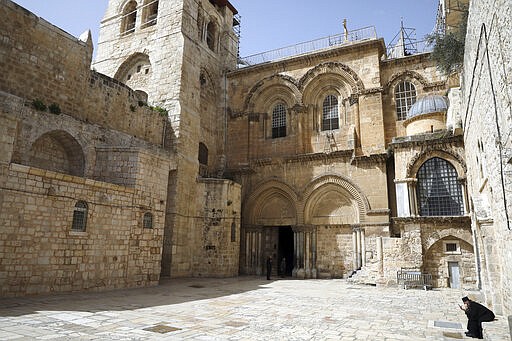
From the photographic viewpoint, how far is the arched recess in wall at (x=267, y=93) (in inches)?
790

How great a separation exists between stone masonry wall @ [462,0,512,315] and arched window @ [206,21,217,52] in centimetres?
1595

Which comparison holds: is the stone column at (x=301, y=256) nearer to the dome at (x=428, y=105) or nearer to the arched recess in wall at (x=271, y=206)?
the arched recess in wall at (x=271, y=206)

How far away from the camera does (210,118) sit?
68.6 feet

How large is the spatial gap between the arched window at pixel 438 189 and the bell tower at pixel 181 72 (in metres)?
10.00

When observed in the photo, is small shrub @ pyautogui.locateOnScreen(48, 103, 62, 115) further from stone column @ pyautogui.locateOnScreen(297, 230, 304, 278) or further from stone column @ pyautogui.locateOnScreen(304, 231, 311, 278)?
stone column @ pyautogui.locateOnScreen(304, 231, 311, 278)

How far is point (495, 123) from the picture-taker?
6.75m

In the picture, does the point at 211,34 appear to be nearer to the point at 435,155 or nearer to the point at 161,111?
the point at 161,111

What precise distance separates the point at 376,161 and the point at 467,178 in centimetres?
387

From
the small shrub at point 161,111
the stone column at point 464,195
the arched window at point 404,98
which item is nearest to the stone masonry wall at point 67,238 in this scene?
the small shrub at point 161,111

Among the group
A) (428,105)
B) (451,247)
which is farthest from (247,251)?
(428,105)

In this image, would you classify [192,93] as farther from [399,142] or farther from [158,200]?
[399,142]

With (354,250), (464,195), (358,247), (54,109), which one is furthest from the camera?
(354,250)

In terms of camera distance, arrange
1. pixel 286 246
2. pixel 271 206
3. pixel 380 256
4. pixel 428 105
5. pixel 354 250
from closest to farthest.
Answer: pixel 380 256 → pixel 428 105 → pixel 354 250 → pixel 271 206 → pixel 286 246

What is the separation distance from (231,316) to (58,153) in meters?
9.38
